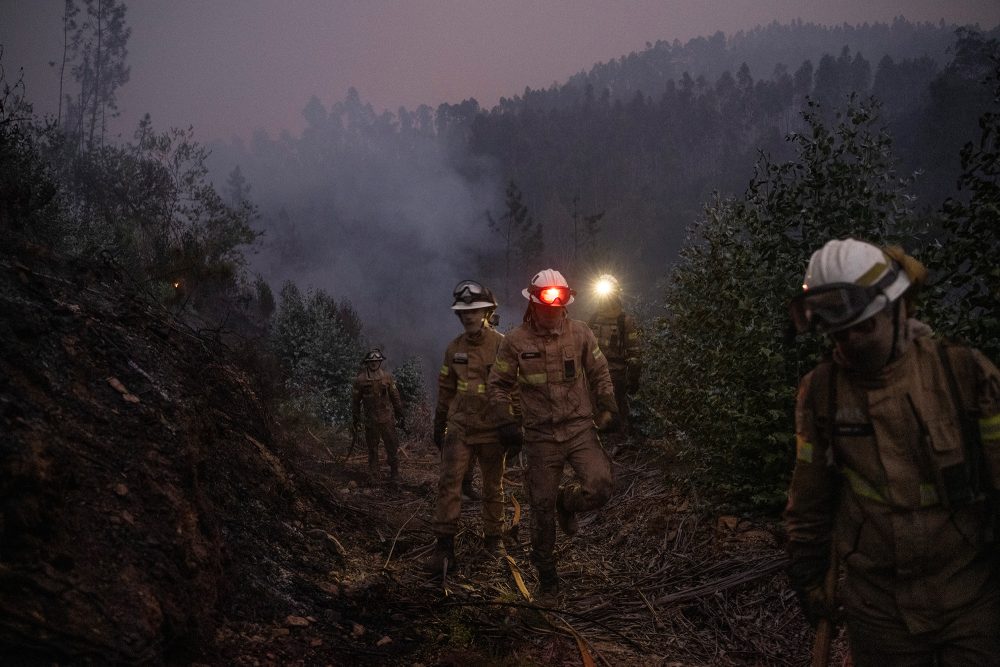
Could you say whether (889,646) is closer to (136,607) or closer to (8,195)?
(136,607)

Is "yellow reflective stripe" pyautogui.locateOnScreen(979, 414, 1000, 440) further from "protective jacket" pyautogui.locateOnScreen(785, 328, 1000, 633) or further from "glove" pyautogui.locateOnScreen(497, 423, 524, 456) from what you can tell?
"glove" pyautogui.locateOnScreen(497, 423, 524, 456)

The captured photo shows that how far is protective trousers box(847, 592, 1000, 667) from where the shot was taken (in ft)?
6.38

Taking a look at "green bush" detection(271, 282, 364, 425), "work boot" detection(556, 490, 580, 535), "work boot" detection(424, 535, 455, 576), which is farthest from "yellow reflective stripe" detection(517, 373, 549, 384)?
"green bush" detection(271, 282, 364, 425)

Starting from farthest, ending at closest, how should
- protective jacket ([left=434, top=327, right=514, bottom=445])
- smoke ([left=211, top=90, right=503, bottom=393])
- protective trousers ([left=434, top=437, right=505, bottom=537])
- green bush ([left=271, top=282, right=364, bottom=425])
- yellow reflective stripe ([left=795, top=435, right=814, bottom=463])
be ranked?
smoke ([left=211, top=90, right=503, bottom=393]) → green bush ([left=271, top=282, right=364, bottom=425]) → protective jacket ([left=434, top=327, right=514, bottom=445]) → protective trousers ([left=434, top=437, right=505, bottom=537]) → yellow reflective stripe ([left=795, top=435, right=814, bottom=463])

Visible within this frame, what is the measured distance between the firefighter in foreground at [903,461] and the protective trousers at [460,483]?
379cm

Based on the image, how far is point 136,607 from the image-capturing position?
104 inches

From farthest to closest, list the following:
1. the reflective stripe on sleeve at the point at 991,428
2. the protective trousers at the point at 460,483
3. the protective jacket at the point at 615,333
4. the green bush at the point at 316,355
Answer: the green bush at the point at 316,355 → the protective jacket at the point at 615,333 → the protective trousers at the point at 460,483 → the reflective stripe on sleeve at the point at 991,428

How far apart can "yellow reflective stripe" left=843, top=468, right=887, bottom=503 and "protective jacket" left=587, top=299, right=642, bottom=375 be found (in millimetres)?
7294

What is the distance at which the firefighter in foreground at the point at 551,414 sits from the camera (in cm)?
489

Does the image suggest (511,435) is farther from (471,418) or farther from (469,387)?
(469,387)

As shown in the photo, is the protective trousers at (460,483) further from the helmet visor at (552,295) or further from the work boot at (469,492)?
the work boot at (469,492)

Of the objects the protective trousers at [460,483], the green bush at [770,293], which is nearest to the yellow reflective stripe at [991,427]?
the green bush at [770,293]

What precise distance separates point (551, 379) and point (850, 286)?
3055 millimetres

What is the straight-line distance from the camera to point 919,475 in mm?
2008
